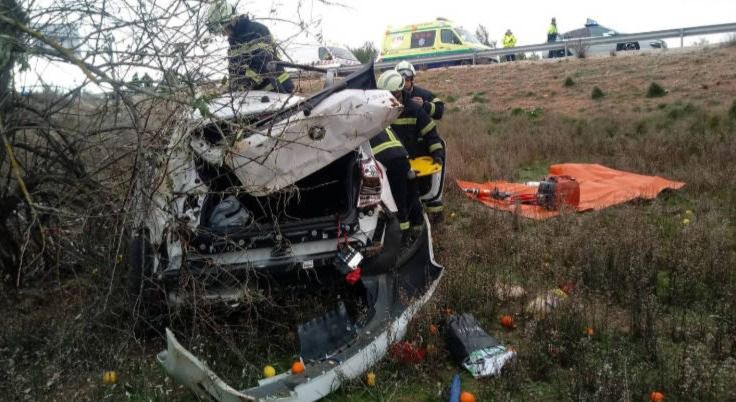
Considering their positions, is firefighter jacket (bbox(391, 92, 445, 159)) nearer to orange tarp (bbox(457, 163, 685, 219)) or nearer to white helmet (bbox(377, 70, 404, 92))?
A: white helmet (bbox(377, 70, 404, 92))

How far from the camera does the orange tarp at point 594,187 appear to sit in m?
7.57

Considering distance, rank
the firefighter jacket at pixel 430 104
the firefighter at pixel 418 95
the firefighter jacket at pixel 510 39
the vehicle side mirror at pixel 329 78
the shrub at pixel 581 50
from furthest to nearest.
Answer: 1. the firefighter jacket at pixel 510 39
2. the shrub at pixel 581 50
3. the firefighter jacket at pixel 430 104
4. the firefighter at pixel 418 95
5. the vehicle side mirror at pixel 329 78

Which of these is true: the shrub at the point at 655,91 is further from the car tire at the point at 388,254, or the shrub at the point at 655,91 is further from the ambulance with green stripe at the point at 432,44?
the car tire at the point at 388,254

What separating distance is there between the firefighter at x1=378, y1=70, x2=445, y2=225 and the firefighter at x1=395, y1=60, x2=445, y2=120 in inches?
10.4

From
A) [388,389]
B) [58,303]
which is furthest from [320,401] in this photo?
[58,303]

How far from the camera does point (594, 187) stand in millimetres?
8305

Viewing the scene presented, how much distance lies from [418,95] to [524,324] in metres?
3.89

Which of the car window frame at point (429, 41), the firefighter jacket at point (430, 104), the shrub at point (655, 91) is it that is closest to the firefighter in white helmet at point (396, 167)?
the firefighter jacket at point (430, 104)

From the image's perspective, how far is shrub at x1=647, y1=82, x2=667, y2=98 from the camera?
47.1ft

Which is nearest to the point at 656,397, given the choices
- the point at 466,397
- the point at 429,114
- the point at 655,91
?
the point at 466,397

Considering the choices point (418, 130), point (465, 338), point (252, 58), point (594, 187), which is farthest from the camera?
point (594, 187)

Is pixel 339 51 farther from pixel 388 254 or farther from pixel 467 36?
pixel 467 36

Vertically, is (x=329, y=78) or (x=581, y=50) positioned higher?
(x=329, y=78)

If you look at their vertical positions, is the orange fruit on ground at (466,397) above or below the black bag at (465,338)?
below
